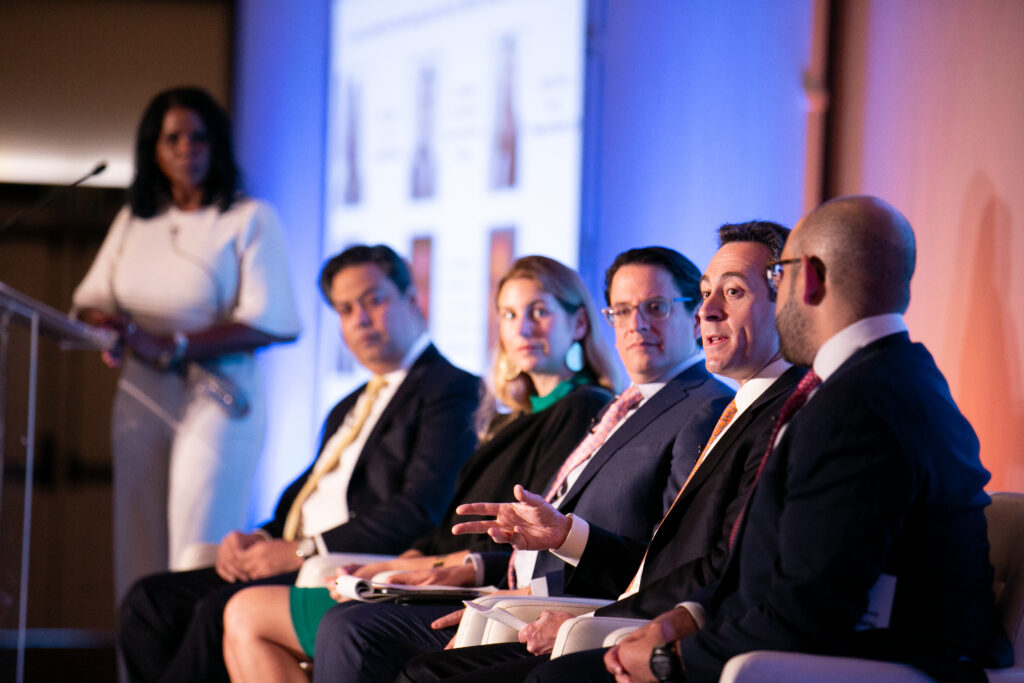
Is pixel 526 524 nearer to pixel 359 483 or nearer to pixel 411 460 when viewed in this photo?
pixel 411 460

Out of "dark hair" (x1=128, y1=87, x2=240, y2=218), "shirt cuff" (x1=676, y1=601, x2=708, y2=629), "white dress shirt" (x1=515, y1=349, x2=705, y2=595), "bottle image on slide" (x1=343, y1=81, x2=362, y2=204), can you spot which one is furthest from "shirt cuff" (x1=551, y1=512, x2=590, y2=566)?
"bottle image on slide" (x1=343, y1=81, x2=362, y2=204)

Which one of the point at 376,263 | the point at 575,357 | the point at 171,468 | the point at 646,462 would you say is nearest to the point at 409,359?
the point at 376,263

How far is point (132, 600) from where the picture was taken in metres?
3.51

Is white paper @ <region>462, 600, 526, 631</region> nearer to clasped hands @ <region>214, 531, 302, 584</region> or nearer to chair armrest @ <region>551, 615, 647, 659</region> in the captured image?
chair armrest @ <region>551, 615, 647, 659</region>

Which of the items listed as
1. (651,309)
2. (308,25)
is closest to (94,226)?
(308,25)

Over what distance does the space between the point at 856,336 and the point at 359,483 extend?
84.0 inches

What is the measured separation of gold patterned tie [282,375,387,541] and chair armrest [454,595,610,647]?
140 cm

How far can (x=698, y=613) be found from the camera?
1825 millimetres

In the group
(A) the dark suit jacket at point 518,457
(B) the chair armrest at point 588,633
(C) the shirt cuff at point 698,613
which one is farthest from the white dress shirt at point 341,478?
(C) the shirt cuff at point 698,613

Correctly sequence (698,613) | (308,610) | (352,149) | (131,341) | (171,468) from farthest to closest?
(352,149), (171,468), (131,341), (308,610), (698,613)

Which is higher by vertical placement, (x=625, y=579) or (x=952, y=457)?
(x=952, y=457)

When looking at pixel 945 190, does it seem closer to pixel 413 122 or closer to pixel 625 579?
pixel 625 579

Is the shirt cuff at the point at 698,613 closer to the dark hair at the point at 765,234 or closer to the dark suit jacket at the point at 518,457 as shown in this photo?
the dark hair at the point at 765,234

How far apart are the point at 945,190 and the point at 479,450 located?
1425 mm
